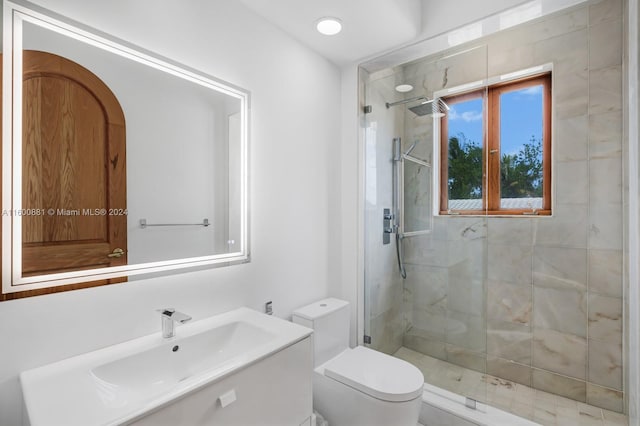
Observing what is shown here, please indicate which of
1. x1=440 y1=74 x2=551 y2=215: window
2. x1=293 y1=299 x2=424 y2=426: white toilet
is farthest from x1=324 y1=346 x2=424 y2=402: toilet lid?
x1=440 y1=74 x2=551 y2=215: window

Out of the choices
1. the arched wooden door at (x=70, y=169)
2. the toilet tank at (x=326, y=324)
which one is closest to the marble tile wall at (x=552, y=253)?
the toilet tank at (x=326, y=324)

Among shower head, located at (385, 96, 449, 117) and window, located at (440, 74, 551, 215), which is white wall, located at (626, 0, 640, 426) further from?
shower head, located at (385, 96, 449, 117)

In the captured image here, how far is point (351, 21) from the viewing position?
5.82ft

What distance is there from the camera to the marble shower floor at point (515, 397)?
189cm

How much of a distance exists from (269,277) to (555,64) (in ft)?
7.66

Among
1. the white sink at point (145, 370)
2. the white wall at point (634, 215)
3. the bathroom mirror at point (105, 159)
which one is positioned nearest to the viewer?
the white sink at point (145, 370)

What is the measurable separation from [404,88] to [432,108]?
25 centimetres

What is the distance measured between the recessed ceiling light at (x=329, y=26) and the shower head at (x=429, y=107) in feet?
2.19

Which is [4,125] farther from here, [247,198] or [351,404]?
[351,404]

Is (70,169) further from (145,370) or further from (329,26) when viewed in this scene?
(329,26)

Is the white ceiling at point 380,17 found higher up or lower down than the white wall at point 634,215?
higher up

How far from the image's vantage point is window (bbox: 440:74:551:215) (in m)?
1.97

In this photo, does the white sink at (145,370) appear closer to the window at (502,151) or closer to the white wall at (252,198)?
the white wall at (252,198)

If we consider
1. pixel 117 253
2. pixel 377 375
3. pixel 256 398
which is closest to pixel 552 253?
pixel 377 375
